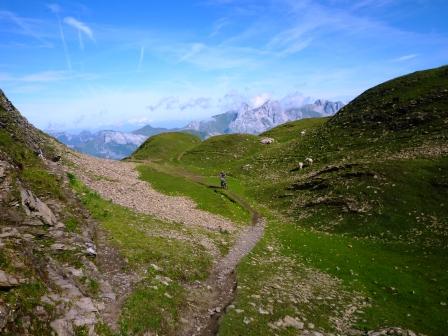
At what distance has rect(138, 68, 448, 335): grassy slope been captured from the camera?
2873 cm

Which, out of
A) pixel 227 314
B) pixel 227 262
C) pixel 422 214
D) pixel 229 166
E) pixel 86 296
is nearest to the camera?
pixel 86 296

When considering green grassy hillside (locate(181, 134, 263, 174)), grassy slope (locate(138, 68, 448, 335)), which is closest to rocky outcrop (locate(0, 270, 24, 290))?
grassy slope (locate(138, 68, 448, 335))

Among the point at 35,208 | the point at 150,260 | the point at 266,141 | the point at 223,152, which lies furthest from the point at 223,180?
the point at 266,141

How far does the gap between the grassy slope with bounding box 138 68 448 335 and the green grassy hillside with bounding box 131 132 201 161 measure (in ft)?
97.5

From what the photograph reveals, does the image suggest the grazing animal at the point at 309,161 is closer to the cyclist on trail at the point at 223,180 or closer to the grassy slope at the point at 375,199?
the grassy slope at the point at 375,199

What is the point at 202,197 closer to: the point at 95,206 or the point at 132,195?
the point at 132,195

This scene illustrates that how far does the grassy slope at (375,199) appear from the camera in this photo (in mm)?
28734

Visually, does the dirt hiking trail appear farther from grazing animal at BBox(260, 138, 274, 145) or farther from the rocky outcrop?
grazing animal at BBox(260, 138, 274, 145)

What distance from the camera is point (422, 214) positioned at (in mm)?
42375

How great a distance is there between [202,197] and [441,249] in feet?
105

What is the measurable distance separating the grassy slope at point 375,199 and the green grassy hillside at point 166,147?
29.7 meters

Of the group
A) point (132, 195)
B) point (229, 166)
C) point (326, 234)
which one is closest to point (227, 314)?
point (326, 234)

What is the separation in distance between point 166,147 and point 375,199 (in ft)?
301

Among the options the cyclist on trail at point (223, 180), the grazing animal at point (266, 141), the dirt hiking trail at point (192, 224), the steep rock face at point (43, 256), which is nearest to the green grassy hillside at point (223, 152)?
the grazing animal at point (266, 141)
